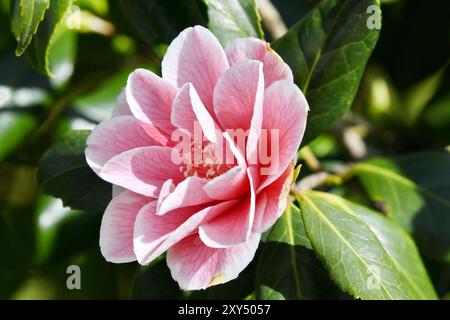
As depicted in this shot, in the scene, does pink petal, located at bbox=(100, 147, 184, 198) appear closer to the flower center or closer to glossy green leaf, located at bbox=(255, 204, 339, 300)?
the flower center

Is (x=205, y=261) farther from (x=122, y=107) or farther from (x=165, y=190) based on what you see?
(x=122, y=107)

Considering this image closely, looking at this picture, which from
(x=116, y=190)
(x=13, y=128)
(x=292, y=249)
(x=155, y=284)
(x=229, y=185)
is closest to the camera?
(x=229, y=185)

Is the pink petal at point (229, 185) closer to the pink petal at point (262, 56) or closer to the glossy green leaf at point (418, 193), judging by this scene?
the pink petal at point (262, 56)

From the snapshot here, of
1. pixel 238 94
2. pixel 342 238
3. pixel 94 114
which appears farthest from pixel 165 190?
pixel 94 114
